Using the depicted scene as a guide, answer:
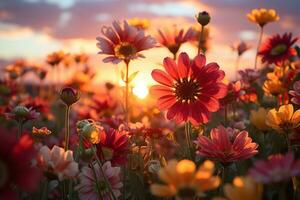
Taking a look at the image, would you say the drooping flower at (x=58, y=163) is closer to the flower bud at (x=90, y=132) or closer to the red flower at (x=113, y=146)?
the flower bud at (x=90, y=132)

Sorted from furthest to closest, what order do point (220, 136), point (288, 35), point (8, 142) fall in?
point (288, 35) < point (220, 136) < point (8, 142)

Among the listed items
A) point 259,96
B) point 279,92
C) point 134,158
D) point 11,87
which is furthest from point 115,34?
point 11,87

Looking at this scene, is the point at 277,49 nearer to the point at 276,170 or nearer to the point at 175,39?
the point at 175,39

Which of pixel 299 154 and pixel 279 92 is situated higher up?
pixel 279 92

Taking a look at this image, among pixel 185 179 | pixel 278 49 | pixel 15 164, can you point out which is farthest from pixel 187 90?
pixel 278 49

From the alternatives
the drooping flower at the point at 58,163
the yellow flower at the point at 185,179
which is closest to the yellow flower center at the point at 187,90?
the drooping flower at the point at 58,163

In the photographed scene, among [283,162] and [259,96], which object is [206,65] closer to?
[283,162]
